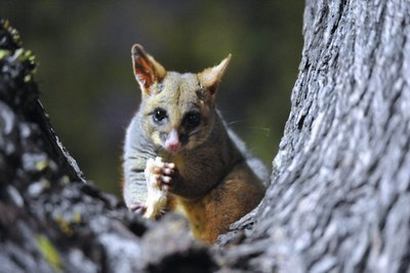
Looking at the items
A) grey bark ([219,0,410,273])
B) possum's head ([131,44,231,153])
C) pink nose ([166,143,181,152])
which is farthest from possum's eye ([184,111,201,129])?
grey bark ([219,0,410,273])

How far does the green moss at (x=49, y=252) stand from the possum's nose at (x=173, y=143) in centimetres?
168

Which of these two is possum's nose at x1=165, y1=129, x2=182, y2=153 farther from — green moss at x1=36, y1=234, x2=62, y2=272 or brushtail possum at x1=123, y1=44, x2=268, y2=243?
green moss at x1=36, y1=234, x2=62, y2=272

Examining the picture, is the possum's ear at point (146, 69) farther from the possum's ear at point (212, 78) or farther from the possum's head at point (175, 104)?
the possum's ear at point (212, 78)

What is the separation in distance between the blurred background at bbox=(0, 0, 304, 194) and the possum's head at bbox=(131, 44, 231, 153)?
11.4 ft

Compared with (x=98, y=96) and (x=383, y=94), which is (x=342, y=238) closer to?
(x=383, y=94)

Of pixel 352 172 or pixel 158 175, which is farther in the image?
pixel 158 175

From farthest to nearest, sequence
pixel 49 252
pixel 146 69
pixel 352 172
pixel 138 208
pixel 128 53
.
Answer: pixel 128 53, pixel 146 69, pixel 138 208, pixel 352 172, pixel 49 252

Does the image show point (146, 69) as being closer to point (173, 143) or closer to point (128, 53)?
point (173, 143)

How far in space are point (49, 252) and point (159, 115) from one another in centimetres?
197

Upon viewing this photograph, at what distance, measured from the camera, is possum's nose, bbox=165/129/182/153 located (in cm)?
377

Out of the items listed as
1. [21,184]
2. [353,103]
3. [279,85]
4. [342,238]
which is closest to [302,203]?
[342,238]

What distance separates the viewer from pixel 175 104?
4.02 meters

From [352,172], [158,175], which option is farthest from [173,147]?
[352,172]

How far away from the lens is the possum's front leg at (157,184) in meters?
3.66
